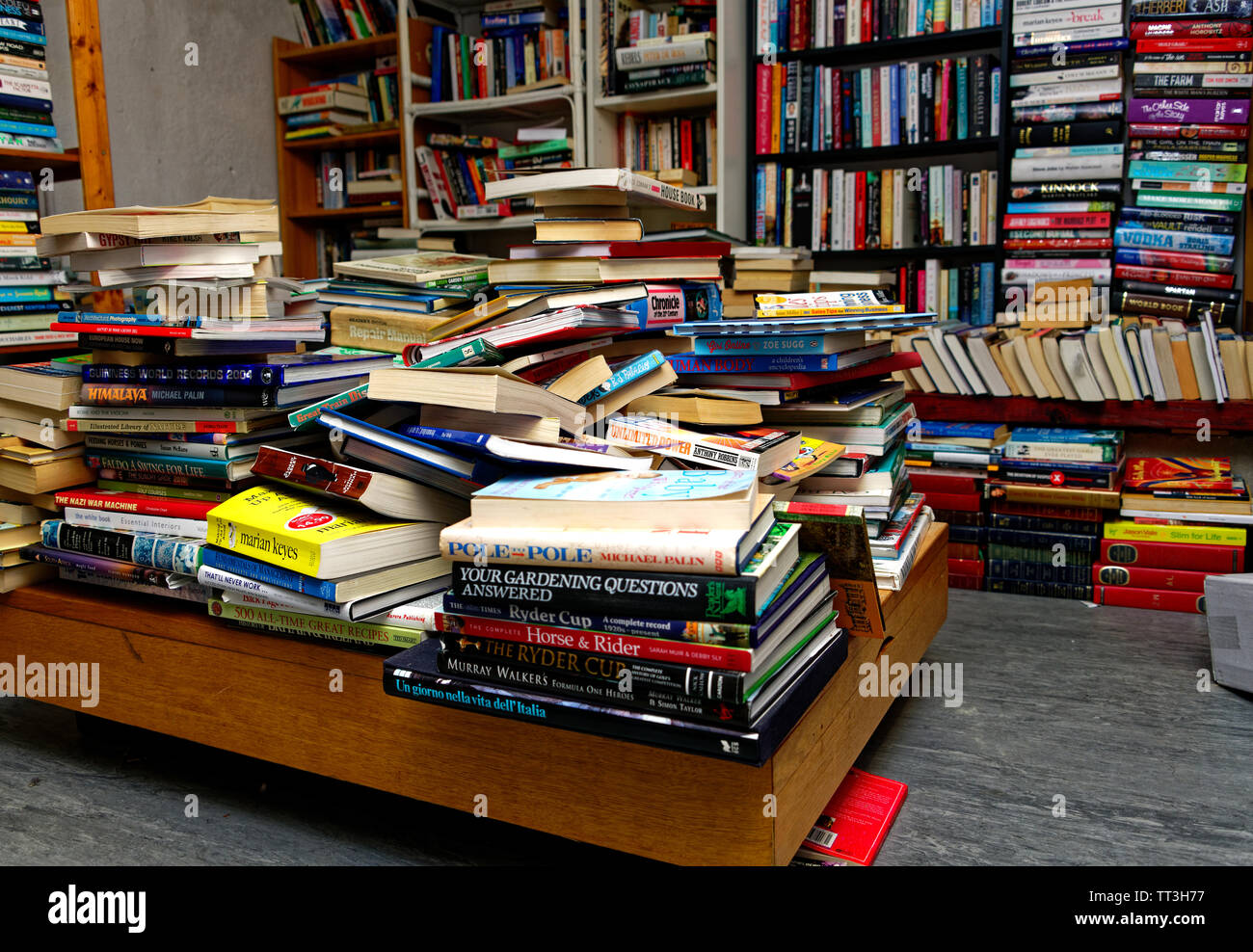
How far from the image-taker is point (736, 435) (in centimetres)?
152

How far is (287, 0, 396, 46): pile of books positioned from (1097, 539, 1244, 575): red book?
10.7ft

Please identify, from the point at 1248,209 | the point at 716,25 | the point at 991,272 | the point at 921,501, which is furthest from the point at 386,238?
the point at 1248,209

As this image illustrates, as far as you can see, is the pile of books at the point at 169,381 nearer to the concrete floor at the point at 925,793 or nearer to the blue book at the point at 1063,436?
the concrete floor at the point at 925,793

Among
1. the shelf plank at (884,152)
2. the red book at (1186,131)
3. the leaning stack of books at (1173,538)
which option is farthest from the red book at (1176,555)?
the shelf plank at (884,152)

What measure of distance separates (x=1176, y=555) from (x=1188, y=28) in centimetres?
156

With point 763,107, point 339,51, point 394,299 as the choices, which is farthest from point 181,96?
point 394,299

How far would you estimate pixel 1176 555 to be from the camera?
2.78 m

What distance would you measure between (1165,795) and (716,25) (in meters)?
2.73

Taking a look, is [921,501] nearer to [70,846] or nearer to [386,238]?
[70,846]

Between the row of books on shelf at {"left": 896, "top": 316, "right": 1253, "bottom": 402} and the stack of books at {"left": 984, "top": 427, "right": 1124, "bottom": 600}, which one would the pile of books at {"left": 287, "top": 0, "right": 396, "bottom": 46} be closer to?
the row of books on shelf at {"left": 896, "top": 316, "right": 1253, "bottom": 402}

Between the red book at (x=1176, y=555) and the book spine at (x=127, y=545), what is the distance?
2427 millimetres

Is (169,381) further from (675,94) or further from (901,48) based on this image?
(901,48)

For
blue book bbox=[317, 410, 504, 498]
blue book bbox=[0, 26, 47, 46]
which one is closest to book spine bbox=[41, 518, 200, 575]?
blue book bbox=[317, 410, 504, 498]

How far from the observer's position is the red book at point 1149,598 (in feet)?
9.02
